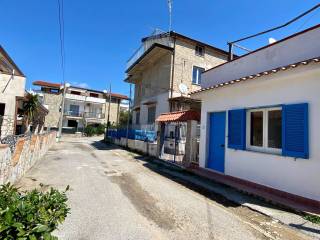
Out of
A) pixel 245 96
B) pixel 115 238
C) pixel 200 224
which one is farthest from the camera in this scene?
pixel 245 96

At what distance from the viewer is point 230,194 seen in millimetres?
6953

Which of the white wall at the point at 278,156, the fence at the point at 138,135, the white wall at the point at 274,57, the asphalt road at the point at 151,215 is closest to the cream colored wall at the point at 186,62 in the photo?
the fence at the point at 138,135

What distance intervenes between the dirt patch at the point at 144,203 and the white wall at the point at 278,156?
3.56 m

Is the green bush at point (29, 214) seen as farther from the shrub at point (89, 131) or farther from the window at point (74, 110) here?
the window at point (74, 110)

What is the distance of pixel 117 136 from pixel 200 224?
22.3 meters

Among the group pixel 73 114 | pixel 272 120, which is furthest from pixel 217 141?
pixel 73 114

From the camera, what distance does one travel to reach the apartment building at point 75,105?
51.7 meters

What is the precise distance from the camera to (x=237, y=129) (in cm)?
837

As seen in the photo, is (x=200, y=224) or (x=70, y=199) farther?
(x=70, y=199)

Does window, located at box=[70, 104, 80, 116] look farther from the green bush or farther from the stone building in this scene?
the green bush

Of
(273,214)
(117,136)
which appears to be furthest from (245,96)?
(117,136)

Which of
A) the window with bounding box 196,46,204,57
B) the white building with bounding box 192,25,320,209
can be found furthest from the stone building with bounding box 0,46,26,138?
the window with bounding box 196,46,204,57

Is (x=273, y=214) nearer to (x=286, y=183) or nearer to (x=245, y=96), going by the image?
(x=286, y=183)

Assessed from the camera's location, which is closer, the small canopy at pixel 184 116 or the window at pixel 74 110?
the small canopy at pixel 184 116
